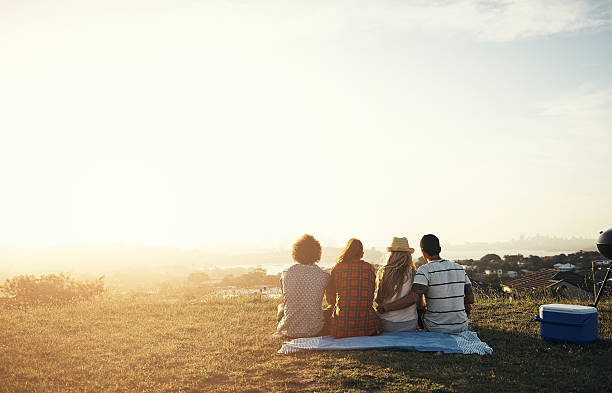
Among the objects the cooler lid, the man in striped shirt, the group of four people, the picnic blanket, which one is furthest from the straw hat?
the cooler lid

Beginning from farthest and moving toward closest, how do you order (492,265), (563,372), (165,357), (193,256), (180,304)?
(193,256) → (492,265) → (180,304) → (165,357) → (563,372)

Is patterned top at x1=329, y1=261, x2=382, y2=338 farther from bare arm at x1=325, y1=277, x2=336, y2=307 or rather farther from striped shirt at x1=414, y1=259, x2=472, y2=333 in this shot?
striped shirt at x1=414, y1=259, x2=472, y2=333

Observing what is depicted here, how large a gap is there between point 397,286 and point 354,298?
2.42 feet

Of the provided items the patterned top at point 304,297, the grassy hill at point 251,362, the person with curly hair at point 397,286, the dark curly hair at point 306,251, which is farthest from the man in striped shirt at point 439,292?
the dark curly hair at point 306,251

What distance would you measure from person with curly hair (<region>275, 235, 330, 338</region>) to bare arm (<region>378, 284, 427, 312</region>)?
1.12 meters

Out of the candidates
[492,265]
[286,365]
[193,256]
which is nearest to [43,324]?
[286,365]

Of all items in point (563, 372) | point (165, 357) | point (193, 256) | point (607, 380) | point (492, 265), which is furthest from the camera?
point (193, 256)

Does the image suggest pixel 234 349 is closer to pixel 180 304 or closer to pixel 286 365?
pixel 286 365

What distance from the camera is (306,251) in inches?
300

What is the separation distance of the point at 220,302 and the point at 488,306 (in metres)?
6.97

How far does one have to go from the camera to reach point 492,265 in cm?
3931

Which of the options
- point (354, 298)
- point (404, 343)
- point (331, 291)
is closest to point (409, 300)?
point (404, 343)

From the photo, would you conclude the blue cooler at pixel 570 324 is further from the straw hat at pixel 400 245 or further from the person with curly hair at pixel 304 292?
the person with curly hair at pixel 304 292

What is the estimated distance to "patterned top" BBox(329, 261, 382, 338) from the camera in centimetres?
724
